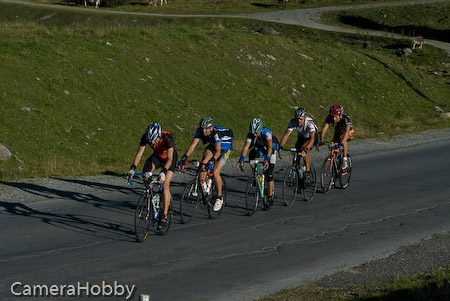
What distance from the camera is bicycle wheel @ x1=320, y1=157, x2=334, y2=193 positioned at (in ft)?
53.6

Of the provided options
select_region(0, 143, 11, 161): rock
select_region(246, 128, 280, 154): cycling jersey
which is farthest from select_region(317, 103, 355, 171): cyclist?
select_region(0, 143, 11, 161): rock

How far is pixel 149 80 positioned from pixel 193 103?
2239 mm

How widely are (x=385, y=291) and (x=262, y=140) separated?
6.00m

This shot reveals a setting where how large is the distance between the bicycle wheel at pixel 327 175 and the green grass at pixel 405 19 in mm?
42491

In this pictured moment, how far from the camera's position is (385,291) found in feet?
28.4

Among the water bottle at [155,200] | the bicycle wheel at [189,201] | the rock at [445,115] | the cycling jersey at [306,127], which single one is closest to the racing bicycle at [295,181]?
the cycling jersey at [306,127]

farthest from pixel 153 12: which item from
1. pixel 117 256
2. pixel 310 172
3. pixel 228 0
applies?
pixel 117 256

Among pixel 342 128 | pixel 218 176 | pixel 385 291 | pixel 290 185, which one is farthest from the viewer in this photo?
pixel 342 128

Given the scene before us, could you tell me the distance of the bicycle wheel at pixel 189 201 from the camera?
507 inches

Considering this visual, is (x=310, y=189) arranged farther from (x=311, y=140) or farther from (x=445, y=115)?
(x=445, y=115)

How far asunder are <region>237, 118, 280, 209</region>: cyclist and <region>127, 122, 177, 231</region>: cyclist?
6.03ft

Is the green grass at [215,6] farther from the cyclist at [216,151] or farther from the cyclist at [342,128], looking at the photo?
the cyclist at [216,151]

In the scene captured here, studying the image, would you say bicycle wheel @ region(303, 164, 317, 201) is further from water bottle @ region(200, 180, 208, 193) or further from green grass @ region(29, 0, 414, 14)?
green grass @ region(29, 0, 414, 14)

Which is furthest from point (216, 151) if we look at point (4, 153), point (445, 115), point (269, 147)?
point (445, 115)
